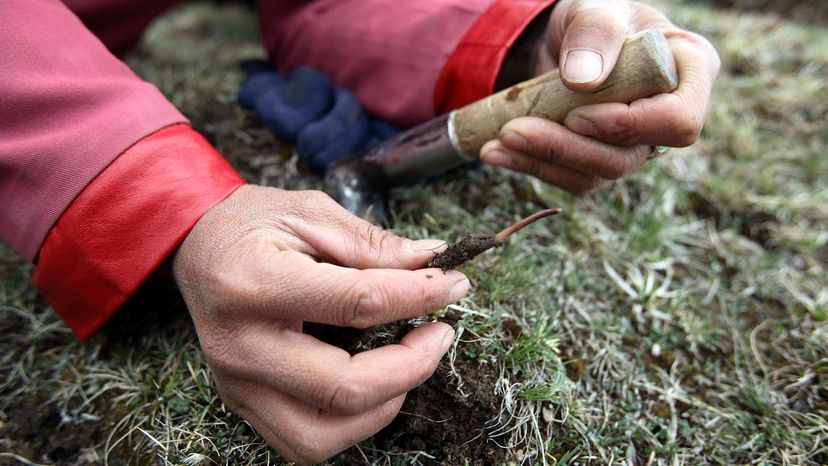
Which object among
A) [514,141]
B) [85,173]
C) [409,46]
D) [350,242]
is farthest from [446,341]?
[409,46]

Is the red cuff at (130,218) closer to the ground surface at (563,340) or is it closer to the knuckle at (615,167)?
the ground surface at (563,340)

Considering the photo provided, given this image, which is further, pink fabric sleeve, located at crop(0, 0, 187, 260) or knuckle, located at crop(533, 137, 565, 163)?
knuckle, located at crop(533, 137, 565, 163)

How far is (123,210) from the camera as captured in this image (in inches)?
61.7

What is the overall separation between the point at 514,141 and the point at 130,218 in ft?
4.10

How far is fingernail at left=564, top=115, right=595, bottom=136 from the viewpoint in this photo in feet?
5.58

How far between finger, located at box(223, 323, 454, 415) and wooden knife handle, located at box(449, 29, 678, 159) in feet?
2.78

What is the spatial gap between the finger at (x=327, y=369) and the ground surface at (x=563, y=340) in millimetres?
242

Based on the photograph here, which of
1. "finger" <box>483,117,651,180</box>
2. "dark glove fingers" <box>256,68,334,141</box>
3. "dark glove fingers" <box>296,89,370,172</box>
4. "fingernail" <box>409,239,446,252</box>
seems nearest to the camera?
"fingernail" <box>409,239,446,252</box>

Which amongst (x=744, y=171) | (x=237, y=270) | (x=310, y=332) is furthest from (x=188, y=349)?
(x=744, y=171)

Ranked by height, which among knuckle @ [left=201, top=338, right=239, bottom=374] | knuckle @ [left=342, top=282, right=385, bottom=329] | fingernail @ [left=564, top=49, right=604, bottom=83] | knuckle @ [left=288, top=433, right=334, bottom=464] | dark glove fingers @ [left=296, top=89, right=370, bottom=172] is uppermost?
fingernail @ [left=564, top=49, right=604, bottom=83]

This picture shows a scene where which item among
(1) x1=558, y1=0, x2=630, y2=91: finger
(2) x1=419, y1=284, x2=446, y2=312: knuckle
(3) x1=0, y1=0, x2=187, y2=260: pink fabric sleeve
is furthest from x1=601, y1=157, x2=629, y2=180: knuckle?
(3) x1=0, y1=0, x2=187, y2=260: pink fabric sleeve

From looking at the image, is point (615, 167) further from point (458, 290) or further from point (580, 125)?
point (458, 290)

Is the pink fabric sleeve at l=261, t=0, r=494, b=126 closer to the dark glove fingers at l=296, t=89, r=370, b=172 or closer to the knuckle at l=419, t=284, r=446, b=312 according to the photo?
the dark glove fingers at l=296, t=89, r=370, b=172

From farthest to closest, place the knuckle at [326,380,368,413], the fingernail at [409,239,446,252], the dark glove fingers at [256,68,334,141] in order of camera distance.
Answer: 1. the dark glove fingers at [256,68,334,141]
2. the fingernail at [409,239,446,252]
3. the knuckle at [326,380,368,413]
